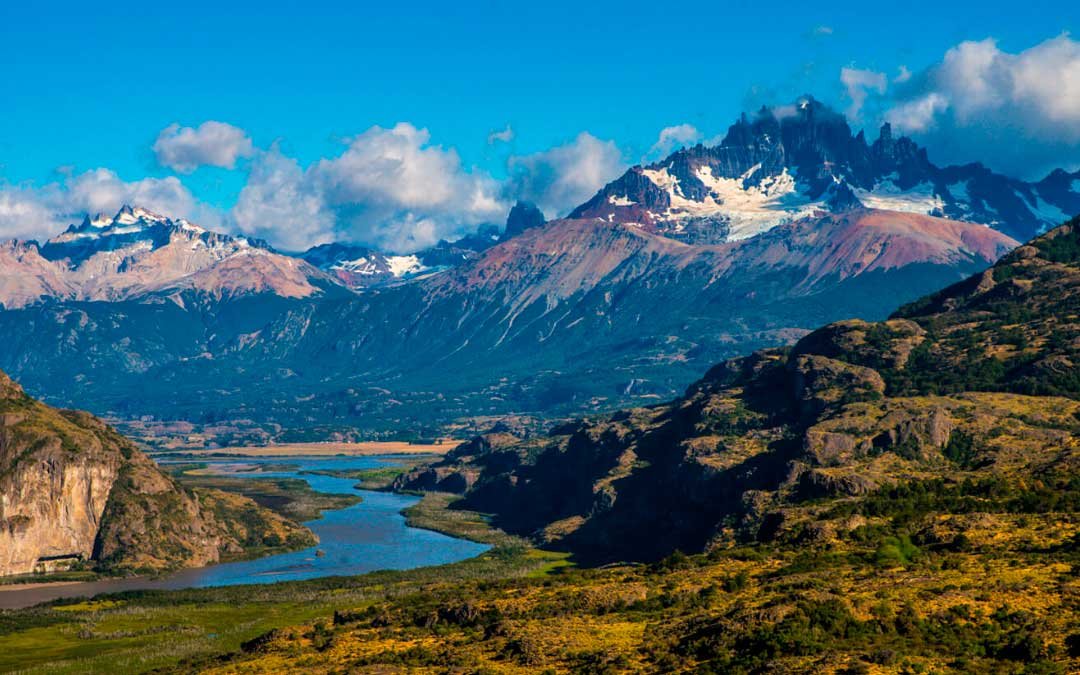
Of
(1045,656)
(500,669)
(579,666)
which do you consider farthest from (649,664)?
(1045,656)

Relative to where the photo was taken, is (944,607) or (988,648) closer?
(988,648)

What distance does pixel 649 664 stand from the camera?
142m

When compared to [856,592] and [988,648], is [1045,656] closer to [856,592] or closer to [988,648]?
[988,648]

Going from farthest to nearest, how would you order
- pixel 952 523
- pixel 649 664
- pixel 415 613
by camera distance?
pixel 415 613, pixel 952 523, pixel 649 664

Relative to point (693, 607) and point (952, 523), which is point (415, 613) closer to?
point (693, 607)

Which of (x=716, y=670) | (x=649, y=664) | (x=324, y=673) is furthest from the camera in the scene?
(x=324, y=673)

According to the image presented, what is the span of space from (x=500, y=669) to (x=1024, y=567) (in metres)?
58.8

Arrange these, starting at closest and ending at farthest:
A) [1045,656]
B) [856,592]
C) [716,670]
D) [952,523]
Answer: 1. [1045,656]
2. [716,670]
3. [856,592]
4. [952,523]

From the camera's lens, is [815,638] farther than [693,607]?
No

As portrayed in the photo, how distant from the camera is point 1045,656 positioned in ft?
403

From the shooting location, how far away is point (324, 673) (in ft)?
533

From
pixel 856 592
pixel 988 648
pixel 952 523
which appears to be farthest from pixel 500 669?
pixel 952 523

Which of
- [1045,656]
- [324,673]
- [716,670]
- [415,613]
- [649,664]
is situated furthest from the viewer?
[415,613]

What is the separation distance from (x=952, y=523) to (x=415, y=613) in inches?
2992
